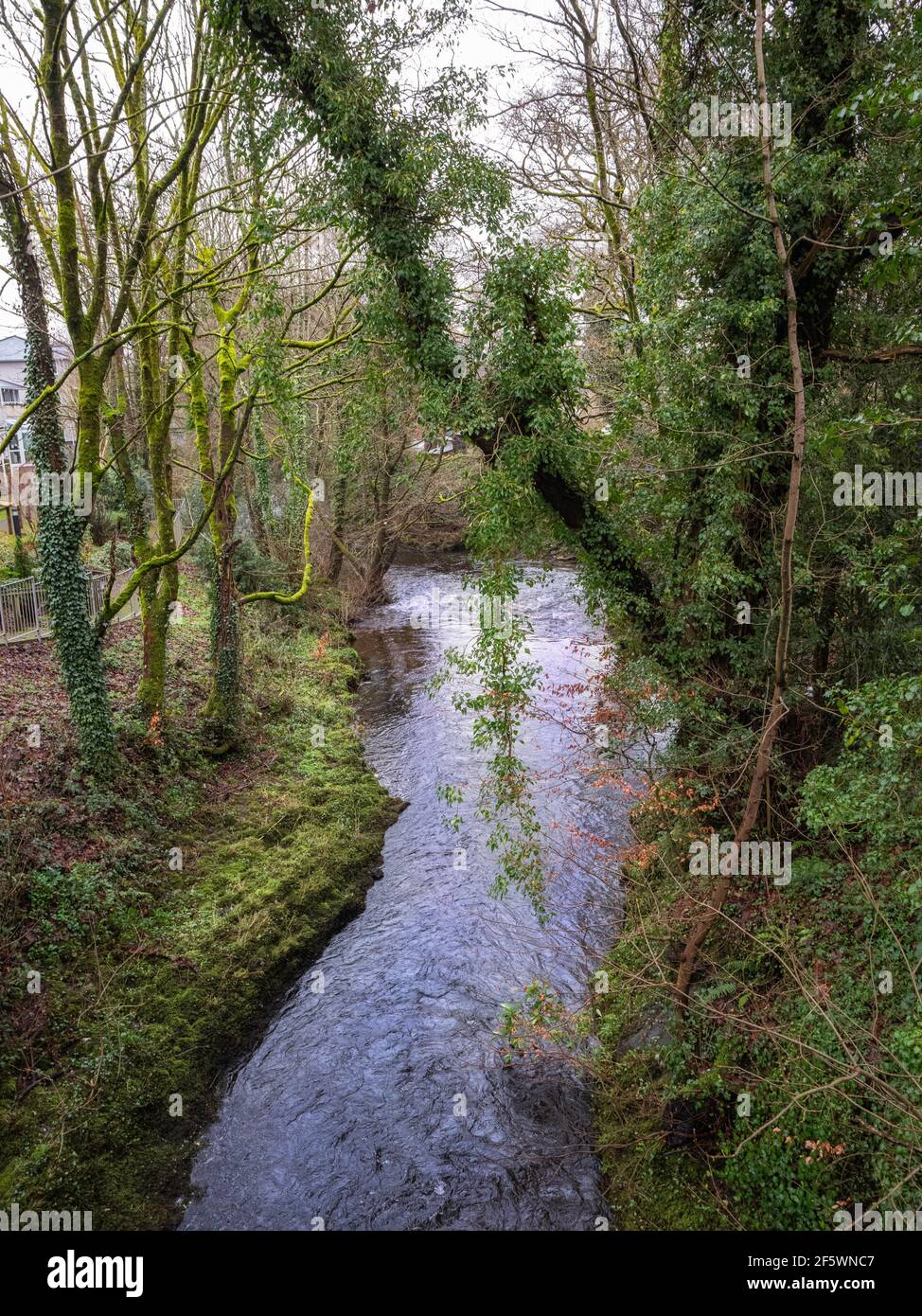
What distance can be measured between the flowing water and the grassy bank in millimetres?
476

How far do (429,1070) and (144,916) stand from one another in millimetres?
4187

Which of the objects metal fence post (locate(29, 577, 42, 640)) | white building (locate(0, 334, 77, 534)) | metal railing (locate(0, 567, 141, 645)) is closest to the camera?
metal railing (locate(0, 567, 141, 645))

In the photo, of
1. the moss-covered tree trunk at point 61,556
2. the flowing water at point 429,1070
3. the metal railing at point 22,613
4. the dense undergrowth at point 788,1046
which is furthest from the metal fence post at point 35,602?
the dense undergrowth at point 788,1046

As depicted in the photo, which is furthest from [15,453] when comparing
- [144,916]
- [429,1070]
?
[429,1070]

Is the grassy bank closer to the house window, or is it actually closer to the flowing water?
the flowing water

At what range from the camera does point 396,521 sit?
80.4 ft

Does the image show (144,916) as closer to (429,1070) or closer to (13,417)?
(429,1070)

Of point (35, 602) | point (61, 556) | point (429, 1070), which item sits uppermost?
point (61, 556)

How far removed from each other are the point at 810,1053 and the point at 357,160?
10.3 m

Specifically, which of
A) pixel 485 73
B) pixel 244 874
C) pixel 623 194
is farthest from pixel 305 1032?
pixel 623 194

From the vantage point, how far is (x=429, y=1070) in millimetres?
8531

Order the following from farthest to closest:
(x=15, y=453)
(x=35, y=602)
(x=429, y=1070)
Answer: (x=15, y=453)
(x=35, y=602)
(x=429, y=1070)

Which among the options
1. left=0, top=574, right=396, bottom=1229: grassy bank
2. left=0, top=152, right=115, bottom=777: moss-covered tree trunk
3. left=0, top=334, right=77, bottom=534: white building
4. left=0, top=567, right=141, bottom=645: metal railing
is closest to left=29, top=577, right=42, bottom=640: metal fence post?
left=0, top=567, right=141, bottom=645: metal railing

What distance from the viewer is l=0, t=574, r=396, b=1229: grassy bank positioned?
7.13 meters
